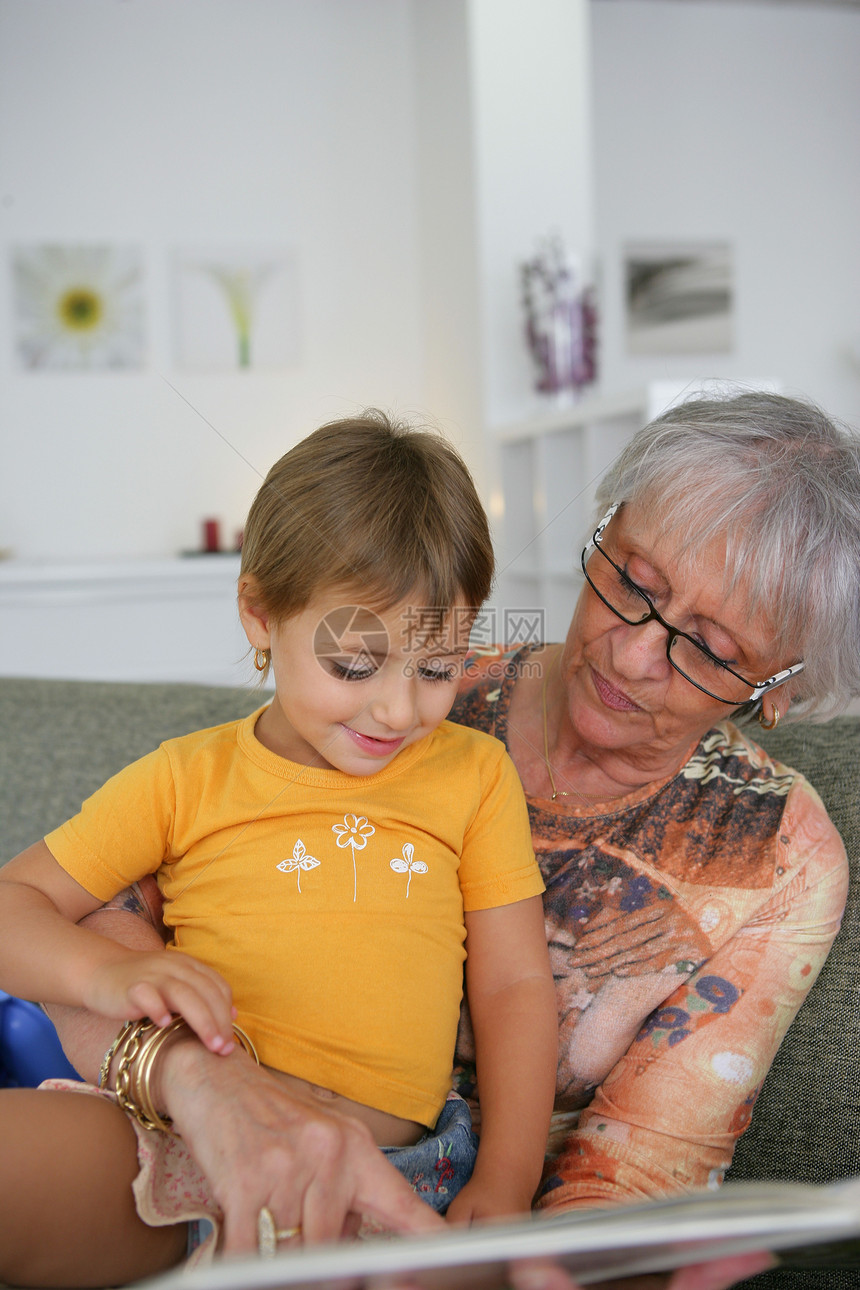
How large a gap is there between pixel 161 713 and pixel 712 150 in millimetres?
4282

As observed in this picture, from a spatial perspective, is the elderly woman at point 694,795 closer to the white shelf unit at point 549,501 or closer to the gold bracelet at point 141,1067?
the white shelf unit at point 549,501

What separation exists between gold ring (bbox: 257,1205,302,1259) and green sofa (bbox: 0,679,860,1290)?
313 mm

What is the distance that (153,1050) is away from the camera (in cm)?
75

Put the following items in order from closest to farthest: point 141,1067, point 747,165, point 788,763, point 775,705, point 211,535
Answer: point 141,1067 < point 775,705 < point 788,763 < point 211,535 < point 747,165

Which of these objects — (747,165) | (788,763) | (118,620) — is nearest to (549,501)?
(788,763)

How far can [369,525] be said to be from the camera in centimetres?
88

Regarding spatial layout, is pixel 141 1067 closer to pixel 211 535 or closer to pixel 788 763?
pixel 788 763

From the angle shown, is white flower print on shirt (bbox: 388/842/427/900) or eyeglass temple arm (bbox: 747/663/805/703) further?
eyeglass temple arm (bbox: 747/663/805/703)

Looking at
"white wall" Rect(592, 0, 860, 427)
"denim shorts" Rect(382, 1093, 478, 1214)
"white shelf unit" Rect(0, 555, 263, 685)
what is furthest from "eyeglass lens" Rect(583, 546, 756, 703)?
"white wall" Rect(592, 0, 860, 427)

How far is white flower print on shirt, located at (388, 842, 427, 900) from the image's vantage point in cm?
→ 94

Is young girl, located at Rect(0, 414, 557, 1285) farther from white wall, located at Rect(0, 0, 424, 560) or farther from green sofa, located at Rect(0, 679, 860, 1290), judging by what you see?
white wall, located at Rect(0, 0, 424, 560)

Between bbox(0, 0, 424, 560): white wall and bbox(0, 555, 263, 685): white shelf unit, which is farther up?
bbox(0, 0, 424, 560): white wall

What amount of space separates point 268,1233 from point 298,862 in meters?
0.32

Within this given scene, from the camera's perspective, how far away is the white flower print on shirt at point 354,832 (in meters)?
0.93
